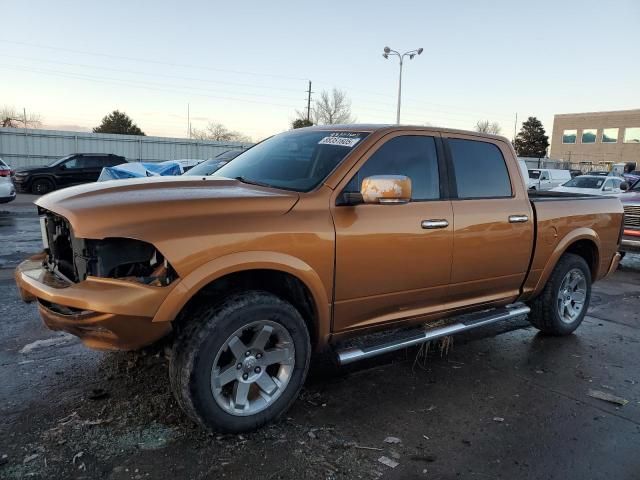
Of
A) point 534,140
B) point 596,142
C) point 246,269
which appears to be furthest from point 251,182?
point 534,140

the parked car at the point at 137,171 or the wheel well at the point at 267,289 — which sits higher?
the parked car at the point at 137,171

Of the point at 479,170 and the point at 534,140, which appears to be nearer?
the point at 479,170

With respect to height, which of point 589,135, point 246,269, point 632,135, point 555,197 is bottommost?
point 246,269

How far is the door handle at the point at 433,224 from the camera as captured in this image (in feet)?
12.5

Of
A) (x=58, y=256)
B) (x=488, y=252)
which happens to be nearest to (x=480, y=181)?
(x=488, y=252)

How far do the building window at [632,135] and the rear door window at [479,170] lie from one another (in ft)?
228

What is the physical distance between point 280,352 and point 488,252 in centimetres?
200

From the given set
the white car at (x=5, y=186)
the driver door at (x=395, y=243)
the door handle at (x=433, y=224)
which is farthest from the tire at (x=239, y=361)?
the white car at (x=5, y=186)

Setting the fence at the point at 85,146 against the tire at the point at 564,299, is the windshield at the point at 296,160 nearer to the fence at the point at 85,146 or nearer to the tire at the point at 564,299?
the tire at the point at 564,299

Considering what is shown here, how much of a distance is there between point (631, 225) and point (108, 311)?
8968 mm

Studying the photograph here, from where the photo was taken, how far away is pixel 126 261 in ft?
9.38

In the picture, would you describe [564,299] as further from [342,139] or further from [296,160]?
[296,160]

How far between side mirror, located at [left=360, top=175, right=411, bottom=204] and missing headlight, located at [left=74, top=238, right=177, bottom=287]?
1.28 meters

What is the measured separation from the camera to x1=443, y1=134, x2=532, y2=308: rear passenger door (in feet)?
13.6
